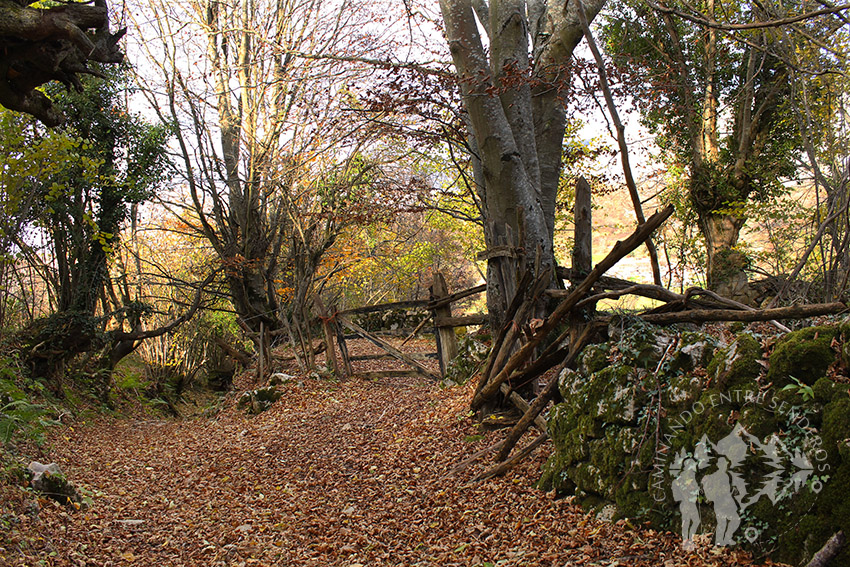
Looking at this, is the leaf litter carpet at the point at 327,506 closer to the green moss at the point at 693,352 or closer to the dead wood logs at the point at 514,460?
the dead wood logs at the point at 514,460

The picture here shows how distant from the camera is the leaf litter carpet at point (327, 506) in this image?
3379 millimetres

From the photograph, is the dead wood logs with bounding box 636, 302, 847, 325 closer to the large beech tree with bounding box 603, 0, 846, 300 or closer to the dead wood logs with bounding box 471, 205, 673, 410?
the dead wood logs with bounding box 471, 205, 673, 410

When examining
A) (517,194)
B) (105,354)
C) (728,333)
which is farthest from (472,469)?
(105,354)

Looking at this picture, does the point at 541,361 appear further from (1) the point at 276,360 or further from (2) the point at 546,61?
(1) the point at 276,360

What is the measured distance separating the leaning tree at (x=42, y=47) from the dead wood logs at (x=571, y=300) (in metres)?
3.65

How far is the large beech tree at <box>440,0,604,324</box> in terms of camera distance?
19.8 feet

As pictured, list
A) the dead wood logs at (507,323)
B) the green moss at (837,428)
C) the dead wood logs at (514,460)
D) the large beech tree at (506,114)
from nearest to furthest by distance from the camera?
the green moss at (837,428) < the dead wood logs at (514,460) < the dead wood logs at (507,323) < the large beech tree at (506,114)

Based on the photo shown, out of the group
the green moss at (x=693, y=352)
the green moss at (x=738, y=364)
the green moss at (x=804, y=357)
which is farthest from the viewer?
the green moss at (x=693, y=352)

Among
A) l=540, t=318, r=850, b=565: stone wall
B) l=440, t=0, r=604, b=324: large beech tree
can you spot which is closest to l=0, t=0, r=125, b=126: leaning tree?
l=440, t=0, r=604, b=324: large beech tree

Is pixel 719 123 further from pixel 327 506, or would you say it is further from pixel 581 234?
pixel 327 506

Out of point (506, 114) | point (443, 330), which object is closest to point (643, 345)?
point (506, 114)

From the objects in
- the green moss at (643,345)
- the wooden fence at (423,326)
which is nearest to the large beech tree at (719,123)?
the wooden fence at (423,326)

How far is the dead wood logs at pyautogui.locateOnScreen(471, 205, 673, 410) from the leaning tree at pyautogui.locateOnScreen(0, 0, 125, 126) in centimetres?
365

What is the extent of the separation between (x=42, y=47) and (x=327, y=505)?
4.12 meters
